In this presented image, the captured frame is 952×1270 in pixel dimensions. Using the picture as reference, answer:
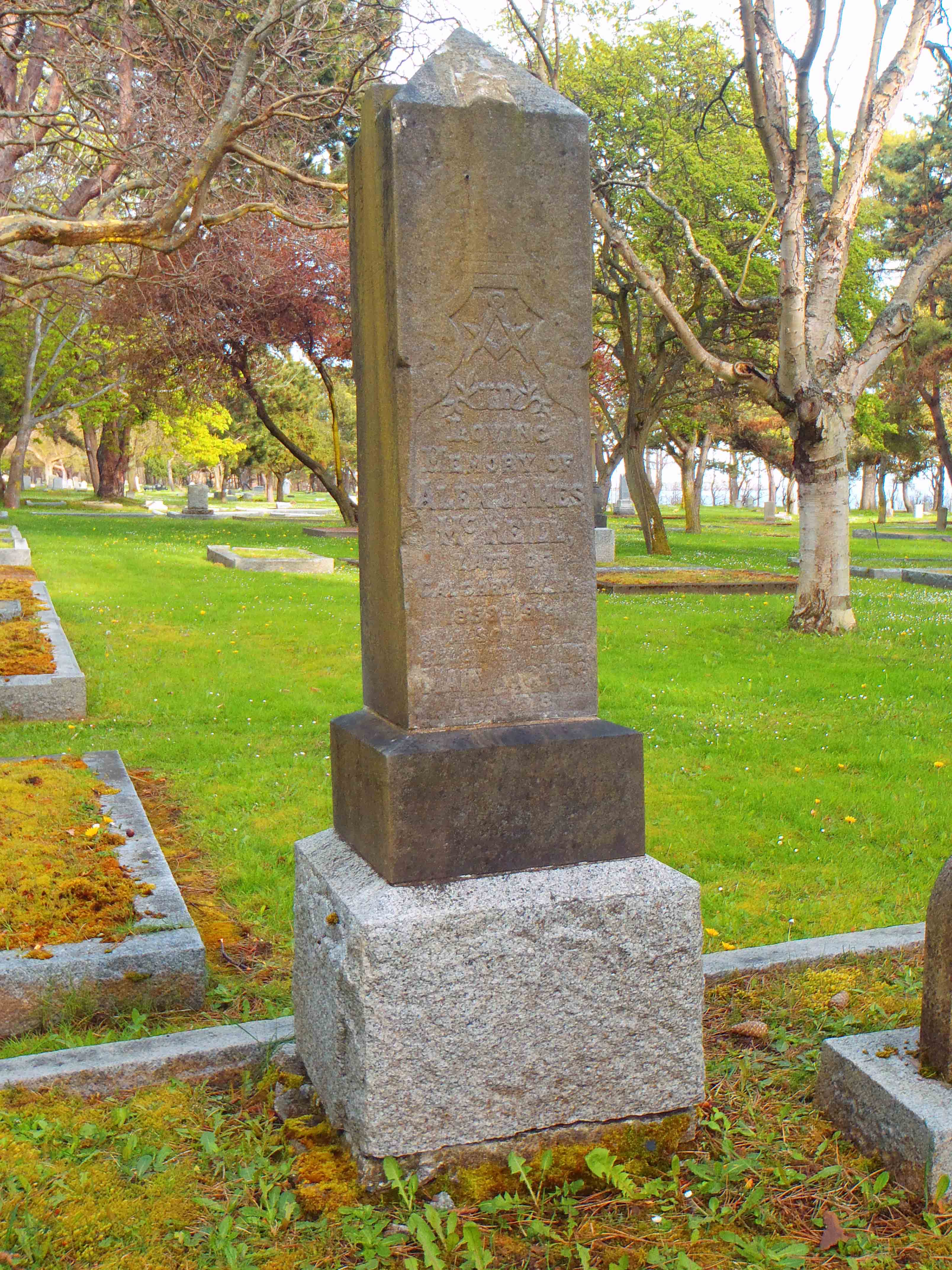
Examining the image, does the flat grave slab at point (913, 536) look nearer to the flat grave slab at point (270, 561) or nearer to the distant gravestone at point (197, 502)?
the flat grave slab at point (270, 561)

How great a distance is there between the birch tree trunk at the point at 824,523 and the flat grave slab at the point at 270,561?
869 centimetres

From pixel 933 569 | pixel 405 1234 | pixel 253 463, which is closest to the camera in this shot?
pixel 405 1234

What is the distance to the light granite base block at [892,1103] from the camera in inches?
102

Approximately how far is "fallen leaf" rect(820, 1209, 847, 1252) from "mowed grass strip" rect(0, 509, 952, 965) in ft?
5.69

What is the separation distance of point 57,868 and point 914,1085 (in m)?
3.21

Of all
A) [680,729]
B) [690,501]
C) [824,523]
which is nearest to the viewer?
[680,729]

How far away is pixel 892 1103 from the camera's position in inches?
107

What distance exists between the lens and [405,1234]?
249cm

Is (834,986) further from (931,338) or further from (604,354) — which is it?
(931,338)

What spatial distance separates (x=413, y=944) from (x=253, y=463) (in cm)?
6226

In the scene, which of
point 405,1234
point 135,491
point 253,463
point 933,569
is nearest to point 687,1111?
point 405,1234

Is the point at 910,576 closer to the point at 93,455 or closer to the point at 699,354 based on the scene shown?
the point at 699,354

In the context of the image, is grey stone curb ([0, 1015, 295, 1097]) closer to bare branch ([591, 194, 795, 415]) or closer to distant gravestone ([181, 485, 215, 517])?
bare branch ([591, 194, 795, 415])

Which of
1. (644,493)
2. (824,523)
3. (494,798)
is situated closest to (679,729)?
(824,523)
